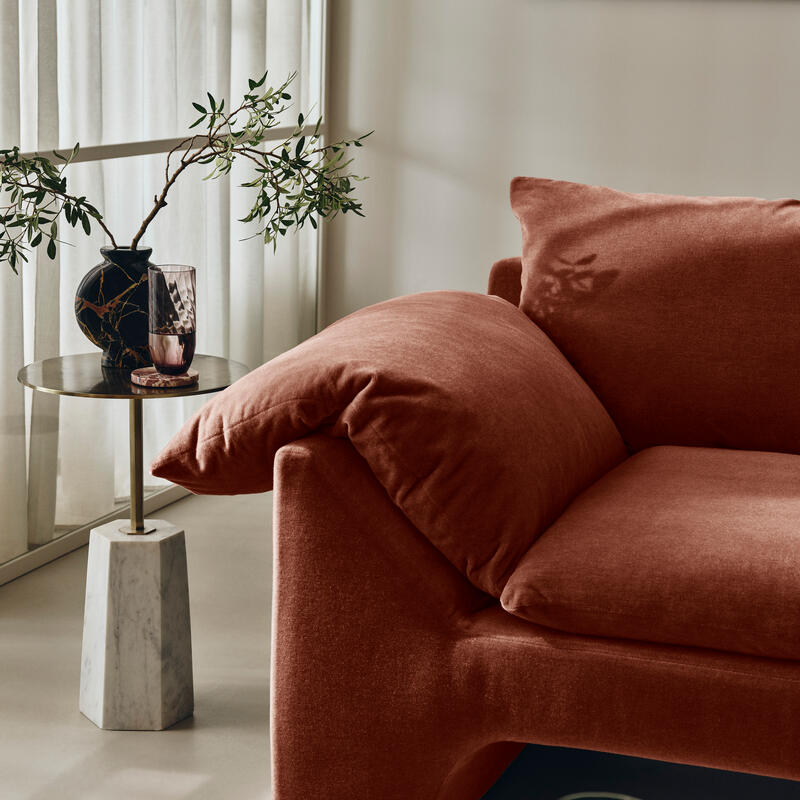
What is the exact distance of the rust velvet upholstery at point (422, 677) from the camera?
1163mm

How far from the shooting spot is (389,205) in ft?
11.6

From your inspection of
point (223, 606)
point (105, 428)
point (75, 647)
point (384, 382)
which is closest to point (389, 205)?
point (105, 428)

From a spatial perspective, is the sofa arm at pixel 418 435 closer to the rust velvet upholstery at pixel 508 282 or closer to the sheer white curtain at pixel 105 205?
the rust velvet upholstery at pixel 508 282

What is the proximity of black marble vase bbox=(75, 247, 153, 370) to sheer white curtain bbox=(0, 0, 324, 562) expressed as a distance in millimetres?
537

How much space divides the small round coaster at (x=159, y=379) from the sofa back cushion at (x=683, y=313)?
567 millimetres

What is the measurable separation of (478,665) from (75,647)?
0.96 meters

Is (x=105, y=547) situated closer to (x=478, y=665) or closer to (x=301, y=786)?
(x=301, y=786)

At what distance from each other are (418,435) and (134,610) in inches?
24.4

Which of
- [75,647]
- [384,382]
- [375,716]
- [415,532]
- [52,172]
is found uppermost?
[52,172]

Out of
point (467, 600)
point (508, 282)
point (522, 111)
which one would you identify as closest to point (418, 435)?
point (467, 600)

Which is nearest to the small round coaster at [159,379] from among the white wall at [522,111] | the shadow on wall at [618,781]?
the shadow on wall at [618,781]

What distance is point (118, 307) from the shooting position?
5.38ft

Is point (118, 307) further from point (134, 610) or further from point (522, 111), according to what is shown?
point (522, 111)

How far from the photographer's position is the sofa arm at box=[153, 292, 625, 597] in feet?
3.89
